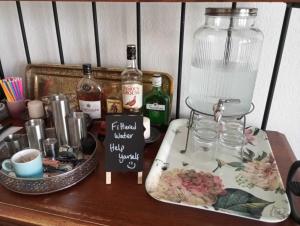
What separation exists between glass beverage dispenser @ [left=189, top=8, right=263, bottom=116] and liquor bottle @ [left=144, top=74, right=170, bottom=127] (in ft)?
0.36

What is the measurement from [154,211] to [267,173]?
A: 0.31 meters

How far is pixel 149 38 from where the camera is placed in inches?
32.5

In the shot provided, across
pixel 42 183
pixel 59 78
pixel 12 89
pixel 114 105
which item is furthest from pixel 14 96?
pixel 42 183

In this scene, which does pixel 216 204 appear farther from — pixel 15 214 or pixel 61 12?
pixel 61 12

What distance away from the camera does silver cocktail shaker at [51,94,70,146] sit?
2.25ft

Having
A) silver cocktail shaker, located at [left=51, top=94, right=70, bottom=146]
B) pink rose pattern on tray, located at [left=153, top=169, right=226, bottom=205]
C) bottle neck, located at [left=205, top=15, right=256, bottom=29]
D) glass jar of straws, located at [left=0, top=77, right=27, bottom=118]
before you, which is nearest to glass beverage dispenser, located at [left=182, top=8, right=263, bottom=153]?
bottle neck, located at [left=205, top=15, right=256, bottom=29]

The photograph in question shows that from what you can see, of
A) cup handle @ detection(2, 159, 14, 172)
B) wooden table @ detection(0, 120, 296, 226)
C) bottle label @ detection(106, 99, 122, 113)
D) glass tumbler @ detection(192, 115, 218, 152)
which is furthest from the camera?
bottle label @ detection(106, 99, 122, 113)

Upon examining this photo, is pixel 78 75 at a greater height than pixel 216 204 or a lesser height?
greater

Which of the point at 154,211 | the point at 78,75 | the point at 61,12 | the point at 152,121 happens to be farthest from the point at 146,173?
the point at 61,12

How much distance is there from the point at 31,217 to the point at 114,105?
0.43 metres

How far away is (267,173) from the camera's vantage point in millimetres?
625

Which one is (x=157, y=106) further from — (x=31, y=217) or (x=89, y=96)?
(x=31, y=217)

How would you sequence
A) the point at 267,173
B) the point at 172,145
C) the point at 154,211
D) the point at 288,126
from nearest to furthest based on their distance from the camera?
the point at 154,211 → the point at 267,173 → the point at 172,145 → the point at 288,126

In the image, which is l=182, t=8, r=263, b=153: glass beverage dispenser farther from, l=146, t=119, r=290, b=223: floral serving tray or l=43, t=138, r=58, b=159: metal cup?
l=43, t=138, r=58, b=159: metal cup
